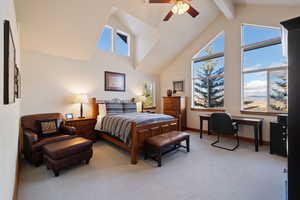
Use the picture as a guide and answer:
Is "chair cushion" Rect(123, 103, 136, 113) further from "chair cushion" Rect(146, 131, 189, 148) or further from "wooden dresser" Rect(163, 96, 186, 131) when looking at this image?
"chair cushion" Rect(146, 131, 189, 148)

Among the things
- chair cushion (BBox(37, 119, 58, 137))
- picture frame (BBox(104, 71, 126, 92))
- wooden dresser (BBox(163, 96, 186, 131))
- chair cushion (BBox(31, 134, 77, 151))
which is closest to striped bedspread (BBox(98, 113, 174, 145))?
chair cushion (BBox(31, 134, 77, 151))

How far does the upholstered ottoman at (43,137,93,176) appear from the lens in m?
2.19

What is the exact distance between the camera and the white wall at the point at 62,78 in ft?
10.6

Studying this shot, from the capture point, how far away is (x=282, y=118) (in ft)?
9.27

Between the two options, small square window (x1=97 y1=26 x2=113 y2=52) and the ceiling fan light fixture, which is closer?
the ceiling fan light fixture

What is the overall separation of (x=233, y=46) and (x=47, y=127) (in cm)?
531

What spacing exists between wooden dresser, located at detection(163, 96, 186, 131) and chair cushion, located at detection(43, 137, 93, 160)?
3.27m

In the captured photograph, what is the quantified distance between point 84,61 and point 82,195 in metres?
3.46

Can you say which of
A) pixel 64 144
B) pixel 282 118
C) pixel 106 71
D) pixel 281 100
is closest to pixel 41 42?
pixel 106 71

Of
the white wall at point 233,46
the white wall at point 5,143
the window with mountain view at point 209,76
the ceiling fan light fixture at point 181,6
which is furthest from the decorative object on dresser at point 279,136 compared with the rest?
the white wall at point 5,143

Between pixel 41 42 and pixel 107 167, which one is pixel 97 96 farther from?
pixel 107 167

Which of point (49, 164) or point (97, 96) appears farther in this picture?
point (97, 96)

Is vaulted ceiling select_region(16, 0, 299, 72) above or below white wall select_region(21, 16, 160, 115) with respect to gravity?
above

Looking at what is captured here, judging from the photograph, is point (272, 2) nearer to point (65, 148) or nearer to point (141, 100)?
point (141, 100)
